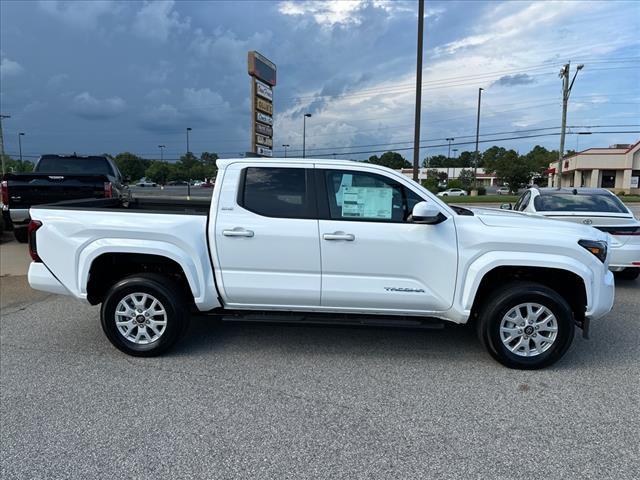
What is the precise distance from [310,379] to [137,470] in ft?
5.30

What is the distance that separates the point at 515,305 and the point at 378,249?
1.29 meters

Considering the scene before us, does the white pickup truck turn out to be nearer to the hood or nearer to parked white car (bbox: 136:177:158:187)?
the hood

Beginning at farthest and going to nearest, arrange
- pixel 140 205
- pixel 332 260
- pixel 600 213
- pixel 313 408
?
pixel 600 213
pixel 140 205
pixel 332 260
pixel 313 408

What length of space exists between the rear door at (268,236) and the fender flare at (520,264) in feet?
4.45

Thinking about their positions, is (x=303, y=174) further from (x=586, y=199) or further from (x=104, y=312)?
(x=586, y=199)

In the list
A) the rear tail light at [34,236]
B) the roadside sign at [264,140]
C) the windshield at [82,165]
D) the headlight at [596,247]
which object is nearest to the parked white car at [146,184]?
the roadside sign at [264,140]

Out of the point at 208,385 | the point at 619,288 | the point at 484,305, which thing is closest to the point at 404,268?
the point at 484,305

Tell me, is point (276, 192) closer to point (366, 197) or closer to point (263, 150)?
point (366, 197)

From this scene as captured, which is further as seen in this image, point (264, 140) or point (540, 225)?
point (264, 140)

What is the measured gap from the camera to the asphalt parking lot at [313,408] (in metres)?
2.94

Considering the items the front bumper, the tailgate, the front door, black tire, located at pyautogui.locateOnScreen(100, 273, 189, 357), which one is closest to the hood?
the front door

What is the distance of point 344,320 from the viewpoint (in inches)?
175

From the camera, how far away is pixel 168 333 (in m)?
4.52

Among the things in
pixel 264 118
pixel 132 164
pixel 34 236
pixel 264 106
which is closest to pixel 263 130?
pixel 264 118
